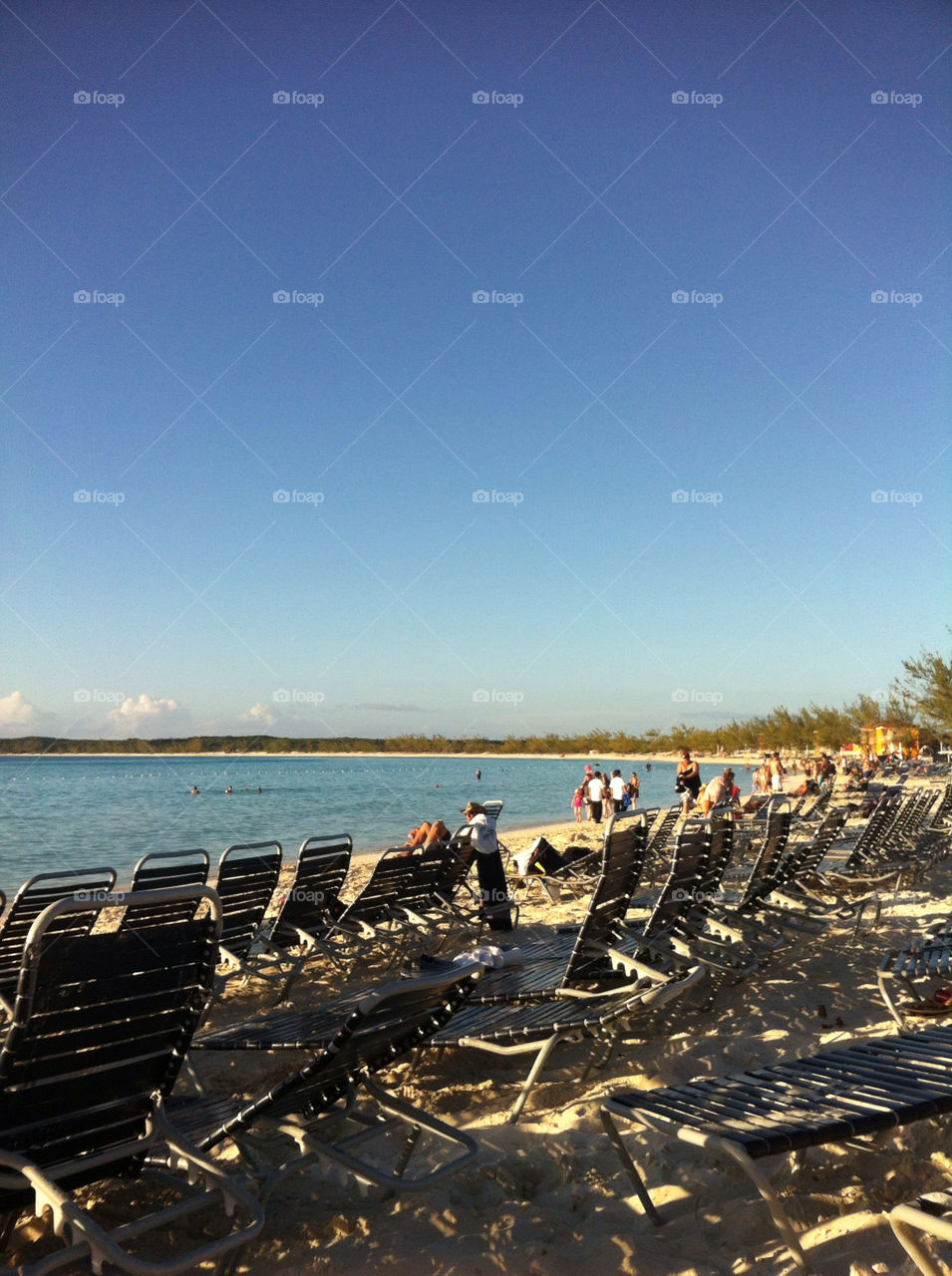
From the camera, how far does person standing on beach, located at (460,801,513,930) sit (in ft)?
24.7

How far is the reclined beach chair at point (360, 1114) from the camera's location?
2518 mm

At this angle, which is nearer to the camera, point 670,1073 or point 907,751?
point 670,1073

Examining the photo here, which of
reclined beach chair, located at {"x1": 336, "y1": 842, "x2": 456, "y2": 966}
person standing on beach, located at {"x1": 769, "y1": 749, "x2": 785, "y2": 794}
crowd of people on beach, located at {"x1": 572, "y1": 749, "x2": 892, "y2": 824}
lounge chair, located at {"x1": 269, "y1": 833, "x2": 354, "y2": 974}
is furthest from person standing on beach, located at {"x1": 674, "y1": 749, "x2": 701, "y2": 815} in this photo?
lounge chair, located at {"x1": 269, "y1": 833, "x2": 354, "y2": 974}

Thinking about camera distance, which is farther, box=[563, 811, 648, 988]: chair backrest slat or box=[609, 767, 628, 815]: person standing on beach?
box=[609, 767, 628, 815]: person standing on beach

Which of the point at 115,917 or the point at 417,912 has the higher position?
the point at 417,912

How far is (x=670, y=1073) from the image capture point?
3.93m

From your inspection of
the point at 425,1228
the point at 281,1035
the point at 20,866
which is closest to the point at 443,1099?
the point at 281,1035

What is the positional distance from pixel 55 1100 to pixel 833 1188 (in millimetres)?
2222

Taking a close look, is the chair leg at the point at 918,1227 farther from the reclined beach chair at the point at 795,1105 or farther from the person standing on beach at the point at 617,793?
the person standing on beach at the point at 617,793

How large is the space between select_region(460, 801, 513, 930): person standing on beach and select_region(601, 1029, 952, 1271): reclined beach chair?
4.70m

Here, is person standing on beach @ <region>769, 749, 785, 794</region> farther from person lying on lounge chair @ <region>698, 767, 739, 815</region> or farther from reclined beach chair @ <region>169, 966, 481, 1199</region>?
reclined beach chair @ <region>169, 966, 481, 1199</region>

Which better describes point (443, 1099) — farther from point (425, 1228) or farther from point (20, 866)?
point (20, 866)

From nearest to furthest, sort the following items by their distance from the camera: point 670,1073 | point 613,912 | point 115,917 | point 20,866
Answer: point 670,1073
point 613,912
point 115,917
point 20,866

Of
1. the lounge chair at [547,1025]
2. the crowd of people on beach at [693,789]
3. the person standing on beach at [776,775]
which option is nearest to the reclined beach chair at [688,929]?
the lounge chair at [547,1025]
